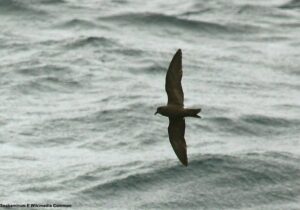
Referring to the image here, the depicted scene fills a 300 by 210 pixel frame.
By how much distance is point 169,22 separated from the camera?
104 feet

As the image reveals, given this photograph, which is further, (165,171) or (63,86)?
(63,86)

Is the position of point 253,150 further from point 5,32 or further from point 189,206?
point 5,32

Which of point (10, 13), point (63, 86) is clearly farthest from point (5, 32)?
point (63, 86)

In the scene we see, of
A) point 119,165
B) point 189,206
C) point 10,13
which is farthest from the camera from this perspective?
point 10,13

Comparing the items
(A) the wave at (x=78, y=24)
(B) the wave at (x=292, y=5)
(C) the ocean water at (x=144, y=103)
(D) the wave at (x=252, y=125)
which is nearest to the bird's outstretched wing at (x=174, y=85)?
(C) the ocean water at (x=144, y=103)

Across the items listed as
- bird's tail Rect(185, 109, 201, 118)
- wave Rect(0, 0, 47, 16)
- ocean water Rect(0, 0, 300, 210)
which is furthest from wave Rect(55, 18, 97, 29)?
bird's tail Rect(185, 109, 201, 118)

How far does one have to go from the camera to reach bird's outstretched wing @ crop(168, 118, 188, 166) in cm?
1623

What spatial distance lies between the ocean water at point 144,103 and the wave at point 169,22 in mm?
31

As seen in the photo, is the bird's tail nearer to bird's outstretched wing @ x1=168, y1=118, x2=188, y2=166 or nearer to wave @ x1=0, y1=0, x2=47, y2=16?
bird's outstretched wing @ x1=168, y1=118, x2=188, y2=166

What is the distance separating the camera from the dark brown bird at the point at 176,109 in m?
16.1

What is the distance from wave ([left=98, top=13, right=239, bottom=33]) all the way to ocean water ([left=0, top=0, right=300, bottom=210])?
0.03 m

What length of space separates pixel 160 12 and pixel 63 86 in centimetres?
614

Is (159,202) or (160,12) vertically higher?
(160,12)

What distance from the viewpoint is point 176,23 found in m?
31.7
